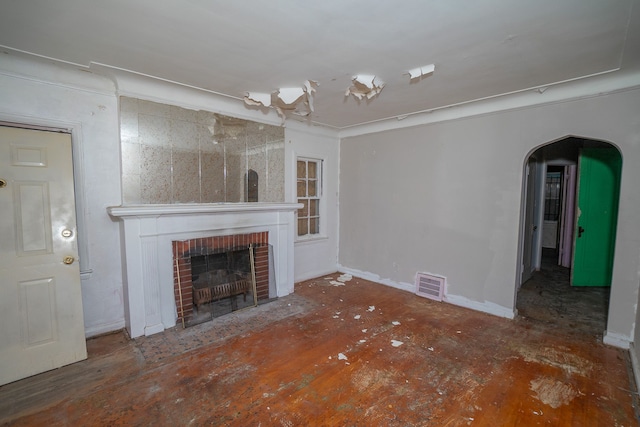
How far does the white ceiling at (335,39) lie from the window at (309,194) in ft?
6.66

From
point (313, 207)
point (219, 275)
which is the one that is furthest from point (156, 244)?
point (313, 207)

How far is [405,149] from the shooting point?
4426mm

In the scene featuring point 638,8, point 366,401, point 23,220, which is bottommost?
point 366,401

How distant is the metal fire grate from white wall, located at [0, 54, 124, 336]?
12.8ft

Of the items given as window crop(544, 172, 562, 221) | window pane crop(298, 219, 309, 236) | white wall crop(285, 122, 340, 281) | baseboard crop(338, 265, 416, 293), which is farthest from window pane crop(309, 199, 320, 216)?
window crop(544, 172, 562, 221)

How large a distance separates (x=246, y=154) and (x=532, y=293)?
15.8 ft

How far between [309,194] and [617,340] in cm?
421

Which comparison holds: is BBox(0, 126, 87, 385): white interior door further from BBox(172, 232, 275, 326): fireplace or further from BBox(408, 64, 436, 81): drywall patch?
BBox(408, 64, 436, 81): drywall patch

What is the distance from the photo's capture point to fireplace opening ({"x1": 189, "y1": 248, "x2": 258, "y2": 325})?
11.2 ft

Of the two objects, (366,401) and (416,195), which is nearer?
(366,401)

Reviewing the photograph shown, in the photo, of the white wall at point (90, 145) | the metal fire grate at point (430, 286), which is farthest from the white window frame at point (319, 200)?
the white wall at point (90, 145)

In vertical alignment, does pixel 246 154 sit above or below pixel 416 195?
above

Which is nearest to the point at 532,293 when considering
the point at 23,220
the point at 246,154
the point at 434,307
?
the point at 434,307

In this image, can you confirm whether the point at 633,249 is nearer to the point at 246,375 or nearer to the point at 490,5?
the point at 490,5
